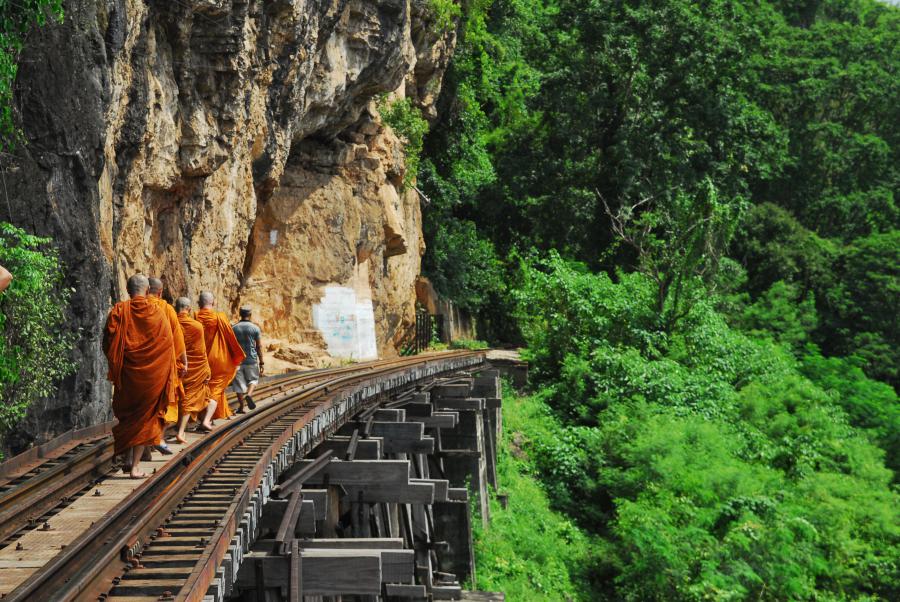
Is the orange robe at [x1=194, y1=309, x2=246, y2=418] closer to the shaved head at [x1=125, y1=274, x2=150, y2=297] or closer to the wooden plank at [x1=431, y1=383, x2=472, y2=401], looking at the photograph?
the shaved head at [x1=125, y1=274, x2=150, y2=297]

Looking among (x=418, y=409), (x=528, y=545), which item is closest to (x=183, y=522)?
(x=418, y=409)

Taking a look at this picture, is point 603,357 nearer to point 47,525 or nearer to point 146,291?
point 146,291

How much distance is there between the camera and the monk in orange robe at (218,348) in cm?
910

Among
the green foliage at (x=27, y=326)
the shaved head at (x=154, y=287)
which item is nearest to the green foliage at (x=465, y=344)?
the green foliage at (x=27, y=326)

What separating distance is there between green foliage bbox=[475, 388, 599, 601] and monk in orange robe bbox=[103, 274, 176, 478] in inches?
313

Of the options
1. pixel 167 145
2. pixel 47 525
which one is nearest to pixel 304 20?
pixel 167 145

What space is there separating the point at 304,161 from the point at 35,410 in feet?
51.1

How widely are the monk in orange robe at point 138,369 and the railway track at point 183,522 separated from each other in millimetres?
316

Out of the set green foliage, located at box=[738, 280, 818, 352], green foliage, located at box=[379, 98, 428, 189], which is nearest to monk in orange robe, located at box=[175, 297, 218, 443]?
green foliage, located at box=[379, 98, 428, 189]

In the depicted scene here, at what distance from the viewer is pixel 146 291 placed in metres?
A: 6.94

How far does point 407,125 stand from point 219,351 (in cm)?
2000

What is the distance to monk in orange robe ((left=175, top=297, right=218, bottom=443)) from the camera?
327 inches

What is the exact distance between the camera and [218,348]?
9.20 m

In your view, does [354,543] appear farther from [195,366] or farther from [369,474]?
[195,366]
